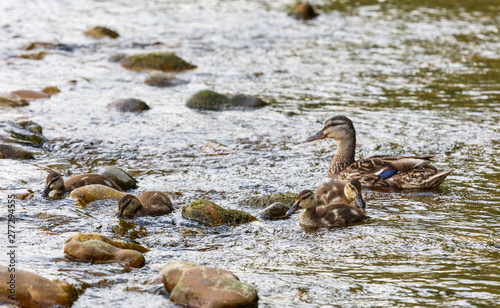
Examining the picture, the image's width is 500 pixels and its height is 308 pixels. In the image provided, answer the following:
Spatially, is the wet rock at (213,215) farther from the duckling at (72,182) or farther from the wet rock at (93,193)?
the duckling at (72,182)

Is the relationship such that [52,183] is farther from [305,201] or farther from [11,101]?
[11,101]

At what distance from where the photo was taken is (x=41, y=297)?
4.74 metres

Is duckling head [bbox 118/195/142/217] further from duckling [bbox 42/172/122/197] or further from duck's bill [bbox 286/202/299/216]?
duck's bill [bbox 286/202/299/216]

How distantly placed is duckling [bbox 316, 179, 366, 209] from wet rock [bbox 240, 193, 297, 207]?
46 cm

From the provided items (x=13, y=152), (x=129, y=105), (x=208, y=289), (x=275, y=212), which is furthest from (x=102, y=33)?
(x=208, y=289)

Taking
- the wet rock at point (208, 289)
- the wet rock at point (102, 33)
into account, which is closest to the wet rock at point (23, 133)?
the wet rock at point (208, 289)

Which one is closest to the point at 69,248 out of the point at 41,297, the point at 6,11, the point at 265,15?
the point at 41,297

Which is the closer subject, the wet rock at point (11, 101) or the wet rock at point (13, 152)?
the wet rock at point (13, 152)

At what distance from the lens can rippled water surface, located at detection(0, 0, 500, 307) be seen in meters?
5.32

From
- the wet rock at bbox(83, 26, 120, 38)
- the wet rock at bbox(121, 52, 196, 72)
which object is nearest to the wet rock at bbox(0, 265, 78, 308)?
the wet rock at bbox(121, 52, 196, 72)

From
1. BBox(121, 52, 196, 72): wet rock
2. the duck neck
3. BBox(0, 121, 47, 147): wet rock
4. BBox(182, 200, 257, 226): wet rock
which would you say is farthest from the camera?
BBox(121, 52, 196, 72): wet rock

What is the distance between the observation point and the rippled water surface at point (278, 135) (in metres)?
5.32

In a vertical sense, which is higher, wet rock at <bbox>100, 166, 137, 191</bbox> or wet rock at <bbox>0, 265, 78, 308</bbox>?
wet rock at <bbox>0, 265, 78, 308</bbox>

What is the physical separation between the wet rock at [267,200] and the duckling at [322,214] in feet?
1.45
